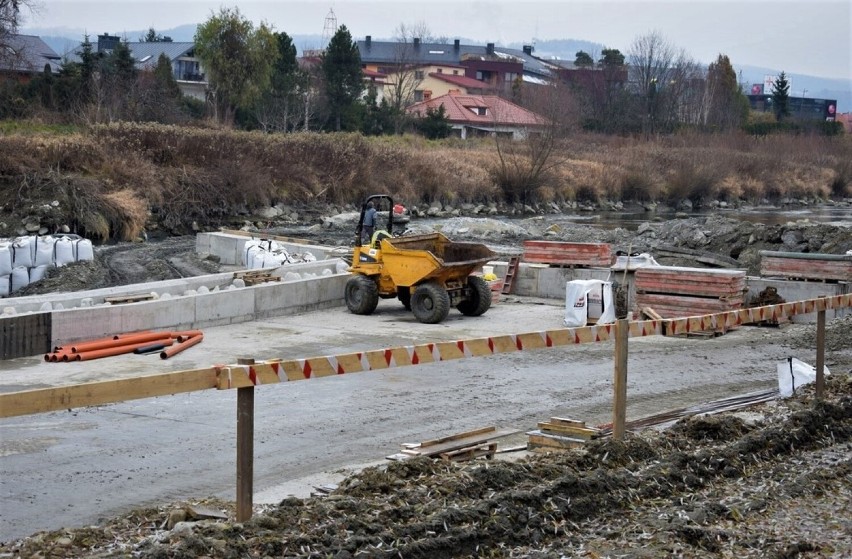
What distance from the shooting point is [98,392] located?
19.9ft

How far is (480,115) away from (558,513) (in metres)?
79.4

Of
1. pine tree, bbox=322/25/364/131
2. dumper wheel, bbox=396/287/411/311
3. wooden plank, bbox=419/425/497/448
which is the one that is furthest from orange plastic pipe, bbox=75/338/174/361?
pine tree, bbox=322/25/364/131

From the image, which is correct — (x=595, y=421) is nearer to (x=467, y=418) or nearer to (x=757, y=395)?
(x=467, y=418)

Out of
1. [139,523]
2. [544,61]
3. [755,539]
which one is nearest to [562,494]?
[755,539]

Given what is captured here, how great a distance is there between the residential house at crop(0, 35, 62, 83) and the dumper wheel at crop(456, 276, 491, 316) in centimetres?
3769

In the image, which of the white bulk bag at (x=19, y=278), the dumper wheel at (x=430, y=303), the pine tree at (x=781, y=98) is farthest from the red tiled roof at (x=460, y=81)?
the dumper wheel at (x=430, y=303)

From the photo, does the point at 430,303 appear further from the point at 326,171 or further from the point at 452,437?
the point at 326,171

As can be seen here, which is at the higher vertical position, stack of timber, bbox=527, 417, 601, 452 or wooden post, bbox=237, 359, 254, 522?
wooden post, bbox=237, 359, 254, 522

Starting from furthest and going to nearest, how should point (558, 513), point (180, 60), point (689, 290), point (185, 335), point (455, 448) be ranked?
point (180, 60)
point (689, 290)
point (185, 335)
point (455, 448)
point (558, 513)

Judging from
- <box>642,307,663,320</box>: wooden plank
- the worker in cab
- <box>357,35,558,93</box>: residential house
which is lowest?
<box>642,307,663,320</box>: wooden plank

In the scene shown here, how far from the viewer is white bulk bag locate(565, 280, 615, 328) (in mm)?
18562

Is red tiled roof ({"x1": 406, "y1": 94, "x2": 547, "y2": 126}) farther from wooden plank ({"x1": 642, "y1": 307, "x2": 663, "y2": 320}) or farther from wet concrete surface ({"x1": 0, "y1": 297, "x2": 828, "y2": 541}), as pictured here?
wet concrete surface ({"x1": 0, "y1": 297, "x2": 828, "y2": 541})

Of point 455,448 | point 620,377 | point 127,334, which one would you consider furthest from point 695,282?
point 455,448

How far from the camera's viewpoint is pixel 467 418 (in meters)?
11.6
